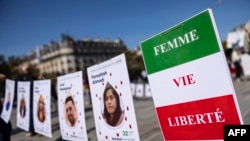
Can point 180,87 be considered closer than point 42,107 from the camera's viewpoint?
Yes

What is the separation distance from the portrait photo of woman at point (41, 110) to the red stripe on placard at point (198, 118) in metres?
4.01

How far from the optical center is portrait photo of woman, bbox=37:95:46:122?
6750 millimetres

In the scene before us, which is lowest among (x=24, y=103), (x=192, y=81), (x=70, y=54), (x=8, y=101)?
(x=192, y=81)

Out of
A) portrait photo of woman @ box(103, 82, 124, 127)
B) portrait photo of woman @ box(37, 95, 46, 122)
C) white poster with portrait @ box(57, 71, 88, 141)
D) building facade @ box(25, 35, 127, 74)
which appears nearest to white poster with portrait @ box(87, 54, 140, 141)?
portrait photo of woman @ box(103, 82, 124, 127)

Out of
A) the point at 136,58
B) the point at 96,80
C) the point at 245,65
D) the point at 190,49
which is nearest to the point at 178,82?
the point at 190,49

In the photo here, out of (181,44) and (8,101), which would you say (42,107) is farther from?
(181,44)

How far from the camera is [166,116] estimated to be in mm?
3297

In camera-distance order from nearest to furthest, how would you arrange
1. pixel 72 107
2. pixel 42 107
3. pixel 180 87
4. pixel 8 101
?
pixel 180 87 < pixel 72 107 < pixel 42 107 < pixel 8 101

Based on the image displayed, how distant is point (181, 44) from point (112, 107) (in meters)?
1.52

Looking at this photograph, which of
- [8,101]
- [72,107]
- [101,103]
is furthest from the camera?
[8,101]

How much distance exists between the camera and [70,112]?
17.7ft

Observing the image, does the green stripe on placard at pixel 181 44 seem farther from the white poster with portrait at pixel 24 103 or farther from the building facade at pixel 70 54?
the building facade at pixel 70 54

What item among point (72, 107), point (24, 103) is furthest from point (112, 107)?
point (24, 103)

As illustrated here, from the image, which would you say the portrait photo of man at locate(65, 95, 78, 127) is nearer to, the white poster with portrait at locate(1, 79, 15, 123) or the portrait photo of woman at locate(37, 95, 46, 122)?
the portrait photo of woman at locate(37, 95, 46, 122)
